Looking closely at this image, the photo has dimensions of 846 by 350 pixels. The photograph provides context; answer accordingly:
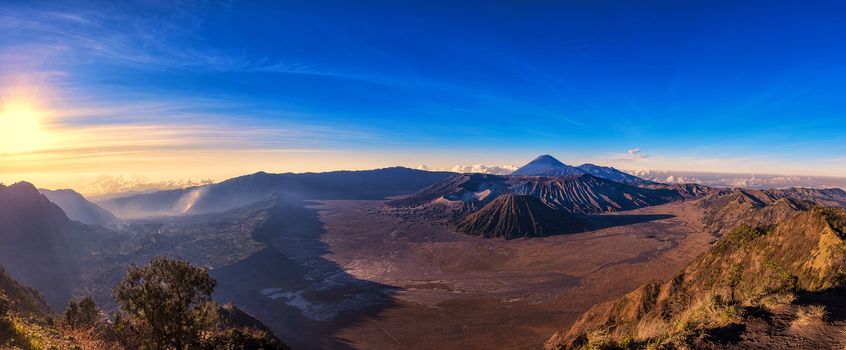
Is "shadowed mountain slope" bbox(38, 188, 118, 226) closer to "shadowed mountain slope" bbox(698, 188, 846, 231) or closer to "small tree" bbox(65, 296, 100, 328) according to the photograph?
"small tree" bbox(65, 296, 100, 328)

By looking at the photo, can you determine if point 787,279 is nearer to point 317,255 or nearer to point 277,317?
point 277,317

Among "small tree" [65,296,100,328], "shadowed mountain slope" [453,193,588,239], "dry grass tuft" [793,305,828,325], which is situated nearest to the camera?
"dry grass tuft" [793,305,828,325]

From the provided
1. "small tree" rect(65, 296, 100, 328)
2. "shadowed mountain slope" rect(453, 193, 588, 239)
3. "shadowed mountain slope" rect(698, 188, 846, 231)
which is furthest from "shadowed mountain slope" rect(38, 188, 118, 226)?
"shadowed mountain slope" rect(698, 188, 846, 231)

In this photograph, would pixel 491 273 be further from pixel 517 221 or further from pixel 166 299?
pixel 166 299

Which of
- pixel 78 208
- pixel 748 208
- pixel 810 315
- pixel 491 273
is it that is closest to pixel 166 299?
pixel 810 315

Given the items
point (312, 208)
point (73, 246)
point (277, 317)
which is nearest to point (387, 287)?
point (277, 317)

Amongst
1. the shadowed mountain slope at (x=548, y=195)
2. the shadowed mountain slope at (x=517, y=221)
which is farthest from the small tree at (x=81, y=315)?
the shadowed mountain slope at (x=548, y=195)
